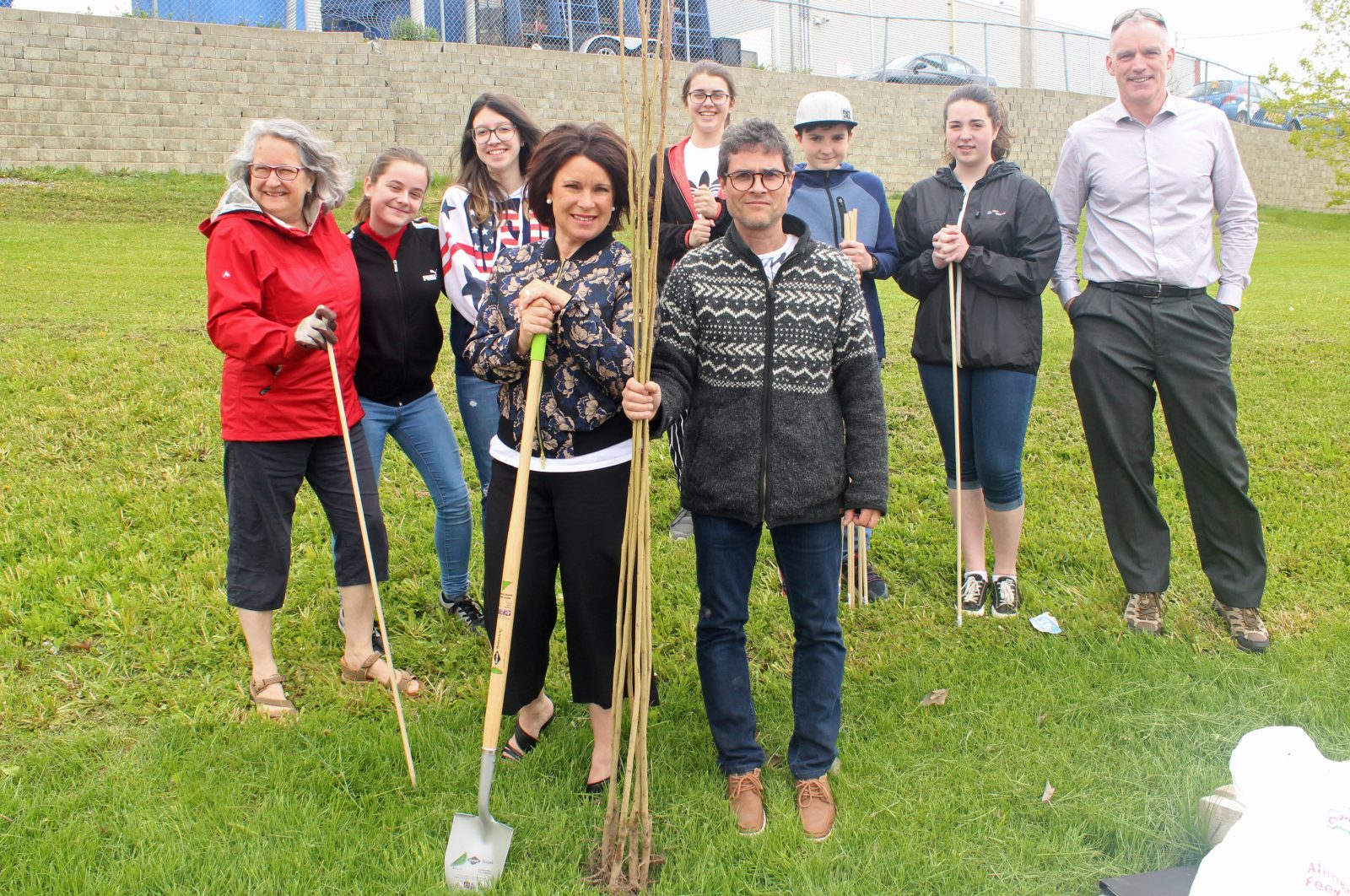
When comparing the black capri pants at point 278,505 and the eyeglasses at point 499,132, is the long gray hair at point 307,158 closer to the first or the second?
the eyeglasses at point 499,132

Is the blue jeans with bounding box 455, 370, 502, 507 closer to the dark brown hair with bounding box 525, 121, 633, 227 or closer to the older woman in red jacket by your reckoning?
the older woman in red jacket

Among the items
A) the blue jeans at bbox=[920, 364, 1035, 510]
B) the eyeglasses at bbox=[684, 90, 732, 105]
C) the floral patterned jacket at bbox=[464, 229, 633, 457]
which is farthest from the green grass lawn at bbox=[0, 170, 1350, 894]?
the eyeglasses at bbox=[684, 90, 732, 105]

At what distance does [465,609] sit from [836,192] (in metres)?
2.32

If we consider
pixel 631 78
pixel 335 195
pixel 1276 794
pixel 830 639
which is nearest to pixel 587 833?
pixel 830 639

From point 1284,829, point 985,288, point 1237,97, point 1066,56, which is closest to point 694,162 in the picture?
point 985,288

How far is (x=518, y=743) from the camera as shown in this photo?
136 inches

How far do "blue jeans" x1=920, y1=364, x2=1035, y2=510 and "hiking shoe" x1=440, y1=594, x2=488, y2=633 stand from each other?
2094mm

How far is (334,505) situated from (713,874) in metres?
1.81

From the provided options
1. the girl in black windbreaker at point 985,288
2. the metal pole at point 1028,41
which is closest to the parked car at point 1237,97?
the metal pole at point 1028,41

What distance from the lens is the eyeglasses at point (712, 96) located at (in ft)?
15.2

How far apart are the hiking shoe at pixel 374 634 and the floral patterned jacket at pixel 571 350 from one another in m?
1.42

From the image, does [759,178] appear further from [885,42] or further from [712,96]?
[885,42]

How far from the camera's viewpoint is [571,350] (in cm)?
284

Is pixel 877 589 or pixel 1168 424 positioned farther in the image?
pixel 877 589
